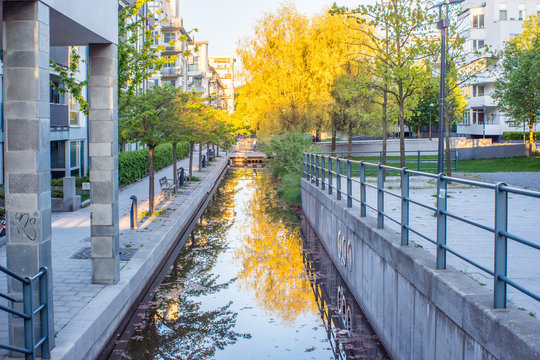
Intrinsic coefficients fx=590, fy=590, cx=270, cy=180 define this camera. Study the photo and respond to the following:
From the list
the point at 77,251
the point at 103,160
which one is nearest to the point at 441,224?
the point at 103,160

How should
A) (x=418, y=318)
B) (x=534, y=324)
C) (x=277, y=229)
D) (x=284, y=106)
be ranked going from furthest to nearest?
(x=284, y=106) < (x=277, y=229) < (x=418, y=318) < (x=534, y=324)

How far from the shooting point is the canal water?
27.7 ft

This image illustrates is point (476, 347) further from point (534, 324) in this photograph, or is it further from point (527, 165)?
point (527, 165)

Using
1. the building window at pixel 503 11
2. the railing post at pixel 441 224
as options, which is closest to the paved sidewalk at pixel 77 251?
the railing post at pixel 441 224

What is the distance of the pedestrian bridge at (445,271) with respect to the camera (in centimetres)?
459

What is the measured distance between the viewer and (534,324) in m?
4.30

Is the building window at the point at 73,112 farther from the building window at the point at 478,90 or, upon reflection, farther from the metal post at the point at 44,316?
the building window at the point at 478,90

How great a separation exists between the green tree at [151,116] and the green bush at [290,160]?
6855 millimetres

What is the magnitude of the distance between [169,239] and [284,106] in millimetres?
21363

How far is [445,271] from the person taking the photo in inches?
236

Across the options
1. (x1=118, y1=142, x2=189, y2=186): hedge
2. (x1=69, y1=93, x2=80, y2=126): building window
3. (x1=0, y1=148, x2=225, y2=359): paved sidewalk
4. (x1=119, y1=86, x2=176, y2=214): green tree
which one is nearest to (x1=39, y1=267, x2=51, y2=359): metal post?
(x1=0, y1=148, x2=225, y2=359): paved sidewalk

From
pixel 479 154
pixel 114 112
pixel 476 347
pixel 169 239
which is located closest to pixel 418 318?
pixel 476 347

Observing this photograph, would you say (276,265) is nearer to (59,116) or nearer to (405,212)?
(405,212)

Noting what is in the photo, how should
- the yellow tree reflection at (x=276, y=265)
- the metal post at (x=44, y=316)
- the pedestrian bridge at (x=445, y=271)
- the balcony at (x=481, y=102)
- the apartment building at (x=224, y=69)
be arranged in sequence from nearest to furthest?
the pedestrian bridge at (x=445, y=271)
the metal post at (x=44, y=316)
the yellow tree reflection at (x=276, y=265)
the balcony at (x=481, y=102)
the apartment building at (x=224, y=69)
